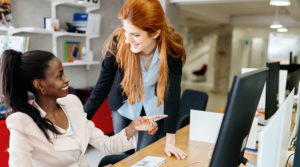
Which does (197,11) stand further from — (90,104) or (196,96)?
(90,104)

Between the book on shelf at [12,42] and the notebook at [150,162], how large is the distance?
218 cm

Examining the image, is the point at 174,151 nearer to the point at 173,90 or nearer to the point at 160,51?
the point at 173,90

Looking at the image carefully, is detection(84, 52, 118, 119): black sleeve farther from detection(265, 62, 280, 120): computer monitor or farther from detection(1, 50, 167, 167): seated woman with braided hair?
detection(265, 62, 280, 120): computer monitor

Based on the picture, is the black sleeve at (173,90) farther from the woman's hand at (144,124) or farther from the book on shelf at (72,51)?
the book on shelf at (72,51)

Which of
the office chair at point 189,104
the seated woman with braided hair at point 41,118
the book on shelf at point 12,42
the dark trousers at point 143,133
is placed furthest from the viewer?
the book on shelf at point 12,42

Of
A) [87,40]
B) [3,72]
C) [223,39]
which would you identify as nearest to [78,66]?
[87,40]

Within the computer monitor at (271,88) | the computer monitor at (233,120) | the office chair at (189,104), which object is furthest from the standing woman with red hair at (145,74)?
the office chair at (189,104)

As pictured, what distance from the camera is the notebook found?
4.04 feet

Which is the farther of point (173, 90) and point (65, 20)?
point (65, 20)

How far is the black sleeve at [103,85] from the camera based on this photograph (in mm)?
1593

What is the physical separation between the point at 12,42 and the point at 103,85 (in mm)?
1707

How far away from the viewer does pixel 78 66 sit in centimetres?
388

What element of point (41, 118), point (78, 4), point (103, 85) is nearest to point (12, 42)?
point (78, 4)

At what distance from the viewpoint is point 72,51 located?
3684 mm
